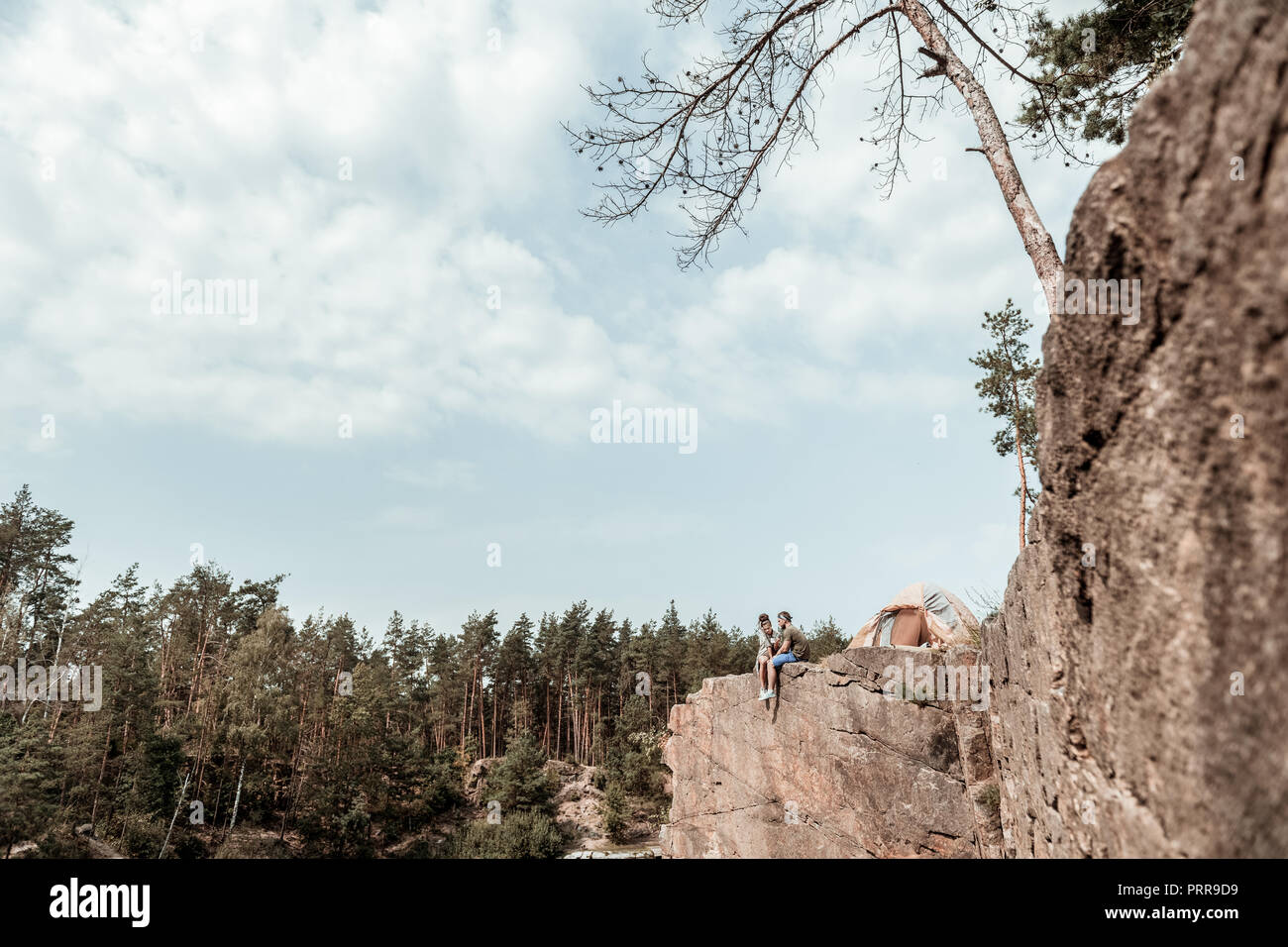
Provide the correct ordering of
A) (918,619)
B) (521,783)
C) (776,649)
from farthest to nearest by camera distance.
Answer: (521,783) → (918,619) → (776,649)

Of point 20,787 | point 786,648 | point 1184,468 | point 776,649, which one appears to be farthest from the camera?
point 20,787

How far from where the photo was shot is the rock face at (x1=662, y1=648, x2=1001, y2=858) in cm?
1042

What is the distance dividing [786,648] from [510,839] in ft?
98.0

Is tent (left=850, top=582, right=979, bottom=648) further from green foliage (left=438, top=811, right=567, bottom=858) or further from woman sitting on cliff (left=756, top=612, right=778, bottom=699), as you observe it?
green foliage (left=438, top=811, right=567, bottom=858)

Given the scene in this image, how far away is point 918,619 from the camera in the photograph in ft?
55.4

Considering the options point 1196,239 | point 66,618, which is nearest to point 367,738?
point 66,618

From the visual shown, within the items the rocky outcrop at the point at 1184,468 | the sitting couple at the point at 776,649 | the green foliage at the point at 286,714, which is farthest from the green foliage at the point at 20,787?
the rocky outcrop at the point at 1184,468

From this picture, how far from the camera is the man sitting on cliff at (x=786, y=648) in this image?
13.9m

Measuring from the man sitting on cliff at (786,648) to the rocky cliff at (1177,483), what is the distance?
9.11 meters

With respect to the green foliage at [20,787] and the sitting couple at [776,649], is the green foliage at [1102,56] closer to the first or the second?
the sitting couple at [776,649]

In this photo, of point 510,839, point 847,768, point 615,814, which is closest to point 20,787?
point 510,839

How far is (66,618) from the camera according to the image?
1729 inches

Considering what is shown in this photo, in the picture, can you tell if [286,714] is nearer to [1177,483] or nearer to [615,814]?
[615,814]
